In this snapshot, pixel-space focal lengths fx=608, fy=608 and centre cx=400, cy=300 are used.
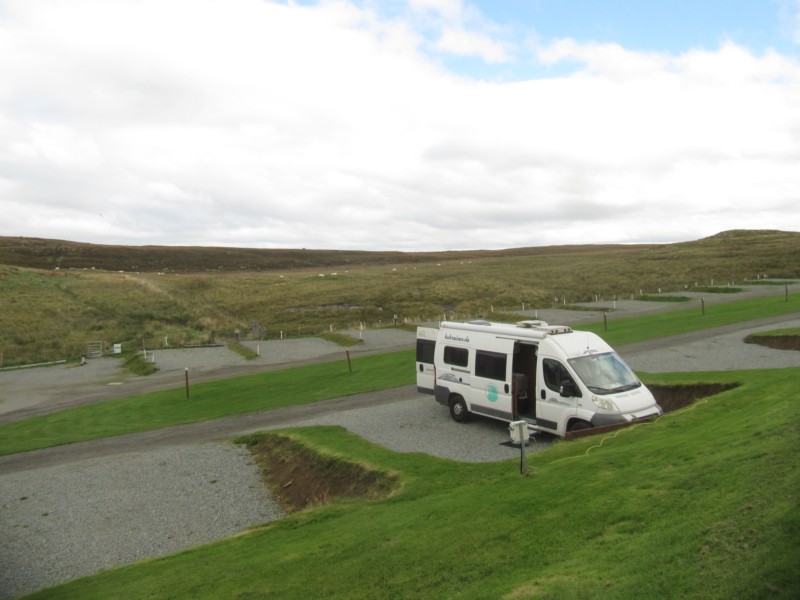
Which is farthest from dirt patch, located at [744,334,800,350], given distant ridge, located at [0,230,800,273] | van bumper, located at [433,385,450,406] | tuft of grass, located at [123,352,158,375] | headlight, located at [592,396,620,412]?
distant ridge, located at [0,230,800,273]

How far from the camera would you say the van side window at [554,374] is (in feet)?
50.7

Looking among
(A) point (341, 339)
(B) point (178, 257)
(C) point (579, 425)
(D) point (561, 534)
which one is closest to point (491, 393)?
(C) point (579, 425)

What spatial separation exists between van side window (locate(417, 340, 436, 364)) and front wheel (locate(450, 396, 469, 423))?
187 cm

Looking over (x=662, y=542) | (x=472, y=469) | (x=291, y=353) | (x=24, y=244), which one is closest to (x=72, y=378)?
(x=291, y=353)

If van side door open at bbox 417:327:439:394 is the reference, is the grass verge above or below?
below

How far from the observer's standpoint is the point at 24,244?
450 ft

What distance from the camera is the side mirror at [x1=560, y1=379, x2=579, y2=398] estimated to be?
15133mm

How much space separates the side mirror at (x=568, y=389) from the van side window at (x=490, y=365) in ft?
7.22

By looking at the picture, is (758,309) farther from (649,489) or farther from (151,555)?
(151,555)

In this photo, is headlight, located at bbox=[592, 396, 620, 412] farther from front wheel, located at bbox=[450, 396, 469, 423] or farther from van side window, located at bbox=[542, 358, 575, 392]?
front wheel, located at bbox=[450, 396, 469, 423]

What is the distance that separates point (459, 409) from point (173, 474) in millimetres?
8500

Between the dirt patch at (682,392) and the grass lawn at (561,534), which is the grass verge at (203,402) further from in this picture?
the grass lawn at (561,534)

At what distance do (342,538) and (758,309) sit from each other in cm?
3820

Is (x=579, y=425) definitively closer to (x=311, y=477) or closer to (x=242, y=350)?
(x=311, y=477)
